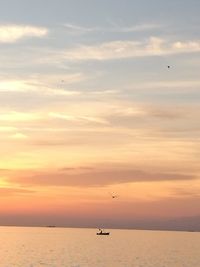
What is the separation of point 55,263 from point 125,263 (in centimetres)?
2357

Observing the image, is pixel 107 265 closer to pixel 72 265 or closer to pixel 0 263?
pixel 72 265

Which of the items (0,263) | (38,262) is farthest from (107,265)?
(0,263)

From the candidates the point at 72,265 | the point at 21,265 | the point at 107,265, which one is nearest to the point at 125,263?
the point at 107,265

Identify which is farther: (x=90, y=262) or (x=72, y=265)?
(x=90, y=262)

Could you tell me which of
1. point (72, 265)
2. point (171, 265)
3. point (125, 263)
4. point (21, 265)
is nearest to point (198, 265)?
point (171, 265)

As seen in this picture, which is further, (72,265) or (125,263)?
(125,263)

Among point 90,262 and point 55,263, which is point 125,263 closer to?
point 90,262

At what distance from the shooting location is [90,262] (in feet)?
634

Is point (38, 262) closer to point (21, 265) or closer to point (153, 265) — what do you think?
point (21, 265)

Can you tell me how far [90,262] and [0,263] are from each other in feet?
96.0

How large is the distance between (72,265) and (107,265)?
1264 centimetres

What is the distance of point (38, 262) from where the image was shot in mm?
187000

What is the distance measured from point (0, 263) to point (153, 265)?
47613 millimetres

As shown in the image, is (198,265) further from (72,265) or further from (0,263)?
(0,263)
